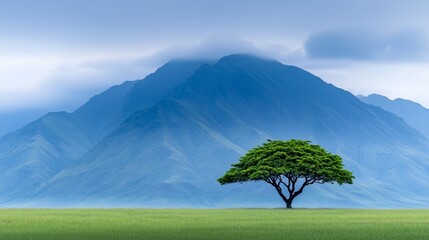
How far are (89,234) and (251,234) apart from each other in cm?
1248

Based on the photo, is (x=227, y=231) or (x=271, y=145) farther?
(x=271, y=145)

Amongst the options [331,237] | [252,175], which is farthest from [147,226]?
[252,175]

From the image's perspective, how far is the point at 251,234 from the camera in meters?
60.8

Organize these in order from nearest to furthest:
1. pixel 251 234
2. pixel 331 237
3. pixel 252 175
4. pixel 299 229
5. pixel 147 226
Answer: pixel 331 237 → pixel 251 234 → pixel 299 229 → pixel 147 226 → pixel 252 175

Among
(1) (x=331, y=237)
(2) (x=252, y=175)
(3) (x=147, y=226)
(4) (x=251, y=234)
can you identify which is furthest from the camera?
(2) (x=252, y=175)

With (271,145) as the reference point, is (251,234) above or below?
below

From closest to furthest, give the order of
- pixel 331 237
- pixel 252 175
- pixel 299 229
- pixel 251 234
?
pixel 331 237 → pixel 251 234 → pixel 299 229 → pixel 252 175

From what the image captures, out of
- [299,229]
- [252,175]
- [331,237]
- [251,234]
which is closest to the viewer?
[331,237]

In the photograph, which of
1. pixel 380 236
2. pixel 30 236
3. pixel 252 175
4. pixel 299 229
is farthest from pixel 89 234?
pixel 252 175

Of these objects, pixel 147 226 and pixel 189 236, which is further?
pixel 147 226

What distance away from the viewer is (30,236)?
58.1 meters

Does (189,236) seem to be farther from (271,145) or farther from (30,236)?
(271,145)

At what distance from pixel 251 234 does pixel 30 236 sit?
16.6 metres

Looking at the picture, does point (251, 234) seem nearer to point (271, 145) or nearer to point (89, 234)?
point (89, 234)
